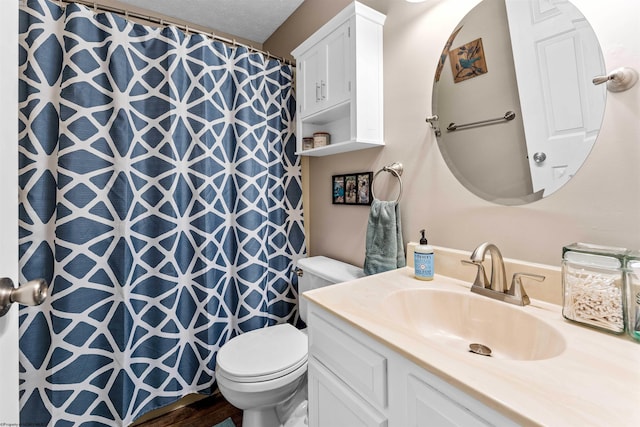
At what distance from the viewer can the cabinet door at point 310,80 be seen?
4.80ft

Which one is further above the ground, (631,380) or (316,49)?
(316,49)

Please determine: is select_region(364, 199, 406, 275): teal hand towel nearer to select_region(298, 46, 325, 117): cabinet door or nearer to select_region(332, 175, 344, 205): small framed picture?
select_region(332, 175, 344, 205): small framed picture

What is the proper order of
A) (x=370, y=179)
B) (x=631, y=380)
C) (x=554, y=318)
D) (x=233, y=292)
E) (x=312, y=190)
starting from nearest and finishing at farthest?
(x=631, y=380)
(x=554, y=318)
(x=370, y=179)
(x=233, y=292)
(x=312, y=190)

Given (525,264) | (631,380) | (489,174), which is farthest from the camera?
(489,174)

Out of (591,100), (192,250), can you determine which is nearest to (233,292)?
(192,250)

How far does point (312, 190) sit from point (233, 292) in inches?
33.5

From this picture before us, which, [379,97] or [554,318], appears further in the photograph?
[379,97]

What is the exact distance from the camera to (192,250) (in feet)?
5.19

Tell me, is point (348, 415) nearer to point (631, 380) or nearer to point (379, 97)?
point (631, 380)

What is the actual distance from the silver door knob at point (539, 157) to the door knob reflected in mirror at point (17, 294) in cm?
127

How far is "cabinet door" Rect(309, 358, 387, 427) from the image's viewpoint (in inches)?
27.2

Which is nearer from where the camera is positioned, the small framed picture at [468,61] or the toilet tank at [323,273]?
the small framed picture at [468,61]

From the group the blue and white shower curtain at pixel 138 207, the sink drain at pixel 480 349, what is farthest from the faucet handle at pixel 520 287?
the blue and white shower curtain at pixel 138 207

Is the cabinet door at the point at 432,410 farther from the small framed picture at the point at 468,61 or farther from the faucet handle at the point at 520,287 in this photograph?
the small framed picture at the point at 468,61
